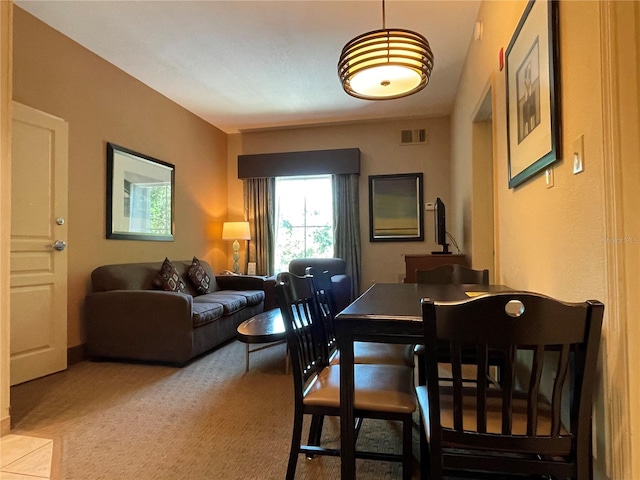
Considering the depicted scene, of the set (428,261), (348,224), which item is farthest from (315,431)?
(348,224)

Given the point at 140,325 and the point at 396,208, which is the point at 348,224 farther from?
the point at 140,325

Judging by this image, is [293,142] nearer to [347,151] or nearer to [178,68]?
[347,151]

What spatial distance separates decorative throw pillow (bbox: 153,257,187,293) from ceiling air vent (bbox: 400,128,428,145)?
3.64 metres

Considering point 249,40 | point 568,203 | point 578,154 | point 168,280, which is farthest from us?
point 168,280

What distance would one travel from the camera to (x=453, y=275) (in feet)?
8.62

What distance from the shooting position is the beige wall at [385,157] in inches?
209

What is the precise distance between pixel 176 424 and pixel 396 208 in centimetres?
413

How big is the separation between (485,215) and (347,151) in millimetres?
2705

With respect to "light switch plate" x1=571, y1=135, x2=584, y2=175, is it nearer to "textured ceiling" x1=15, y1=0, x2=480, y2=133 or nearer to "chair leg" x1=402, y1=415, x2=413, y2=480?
"chair leg" x1=402, y1=415, x2=413, y2=480

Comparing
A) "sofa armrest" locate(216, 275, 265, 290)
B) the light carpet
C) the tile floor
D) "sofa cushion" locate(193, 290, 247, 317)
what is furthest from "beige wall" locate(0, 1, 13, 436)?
"sofa armrest" locate(216, 275, 265, 290)

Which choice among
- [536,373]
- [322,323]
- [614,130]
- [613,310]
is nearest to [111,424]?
[322,323]

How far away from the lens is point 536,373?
98cm

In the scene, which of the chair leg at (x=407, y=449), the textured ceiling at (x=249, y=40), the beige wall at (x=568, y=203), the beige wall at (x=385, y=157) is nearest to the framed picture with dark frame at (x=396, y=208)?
the beige wall at (x=385, y=157)

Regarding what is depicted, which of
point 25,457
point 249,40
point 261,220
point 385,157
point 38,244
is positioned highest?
point 249,40
